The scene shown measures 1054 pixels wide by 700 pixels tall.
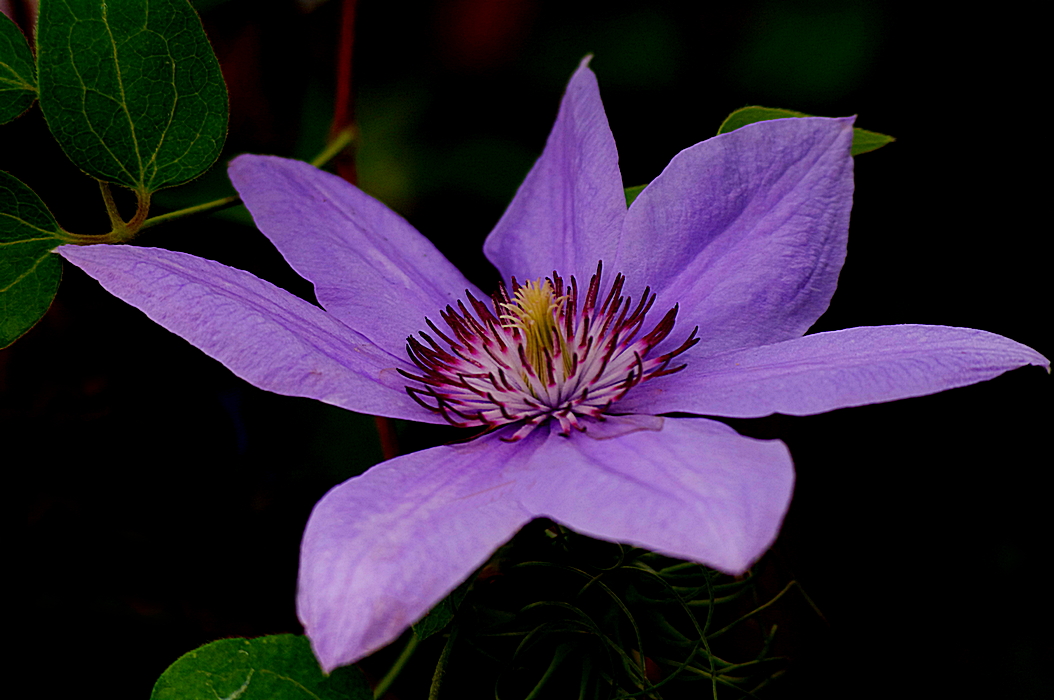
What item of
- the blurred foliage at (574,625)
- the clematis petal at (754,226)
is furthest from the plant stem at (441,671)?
the clematis petal at (754,226)

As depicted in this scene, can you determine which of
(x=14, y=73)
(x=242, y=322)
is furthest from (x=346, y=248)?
(x=14, y=73)

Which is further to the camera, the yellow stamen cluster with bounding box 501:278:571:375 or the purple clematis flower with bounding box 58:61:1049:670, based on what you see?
the yellow stamen cluster with bounding box 501:278:571:375

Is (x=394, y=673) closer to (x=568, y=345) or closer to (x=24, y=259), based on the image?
(x=568, y=345)

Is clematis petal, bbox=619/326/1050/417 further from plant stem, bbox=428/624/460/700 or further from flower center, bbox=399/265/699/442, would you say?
plant stem, bbox=428/624/460/700

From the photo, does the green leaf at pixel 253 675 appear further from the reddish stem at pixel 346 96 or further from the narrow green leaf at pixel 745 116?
the narrow green leaf at pixel 745 116

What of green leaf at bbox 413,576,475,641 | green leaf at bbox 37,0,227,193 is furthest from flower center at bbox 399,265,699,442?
green leaf at bbox 37,0,227,193

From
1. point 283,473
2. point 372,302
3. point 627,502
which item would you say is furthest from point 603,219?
point 283,473
